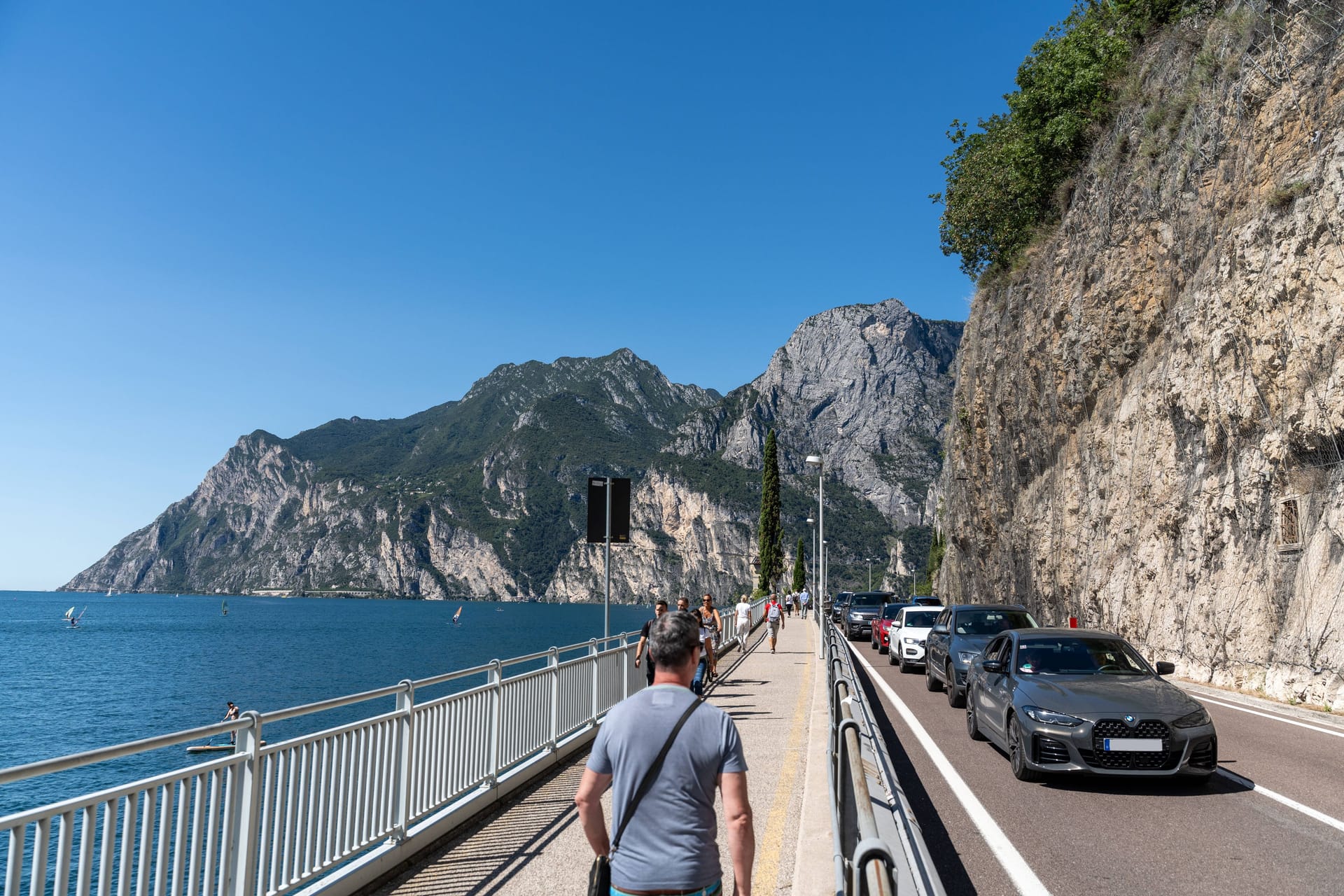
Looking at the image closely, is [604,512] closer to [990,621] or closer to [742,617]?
[990,621]

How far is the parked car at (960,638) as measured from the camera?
15641 millimetres

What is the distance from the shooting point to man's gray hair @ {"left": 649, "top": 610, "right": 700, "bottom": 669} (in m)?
3.53

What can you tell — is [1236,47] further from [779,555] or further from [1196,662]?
[779,555]

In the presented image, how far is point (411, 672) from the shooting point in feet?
217

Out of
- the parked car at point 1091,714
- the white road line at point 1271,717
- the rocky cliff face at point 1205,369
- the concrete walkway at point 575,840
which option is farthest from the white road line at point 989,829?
the rocky cliff face at point 1205,369

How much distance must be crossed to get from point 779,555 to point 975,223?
36692 millimetres

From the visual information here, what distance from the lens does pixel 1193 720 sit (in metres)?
8.60

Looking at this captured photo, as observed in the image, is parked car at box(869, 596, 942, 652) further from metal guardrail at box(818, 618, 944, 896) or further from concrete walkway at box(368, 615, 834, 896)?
metal guardrail at box(818, 618, 944, 896)

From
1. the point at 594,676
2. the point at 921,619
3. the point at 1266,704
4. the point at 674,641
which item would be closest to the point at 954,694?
the point at 1266,704

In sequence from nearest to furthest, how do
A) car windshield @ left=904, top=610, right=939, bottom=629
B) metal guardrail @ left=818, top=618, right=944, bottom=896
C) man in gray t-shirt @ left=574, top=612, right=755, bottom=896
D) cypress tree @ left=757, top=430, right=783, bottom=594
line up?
metal guardrail @ left=818, top=618, right=944, bottom=896, man in gray t-shirt @ left=574, top=612, right=755, bottom=896, car windshield @ left=904, top=610, right=939, bottom=629, cypress tree @ left=757, top=430, right=783, bottom=594

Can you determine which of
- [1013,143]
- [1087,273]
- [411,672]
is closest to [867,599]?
[1087,273]

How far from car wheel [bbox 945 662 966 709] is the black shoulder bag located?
1324 centimetres

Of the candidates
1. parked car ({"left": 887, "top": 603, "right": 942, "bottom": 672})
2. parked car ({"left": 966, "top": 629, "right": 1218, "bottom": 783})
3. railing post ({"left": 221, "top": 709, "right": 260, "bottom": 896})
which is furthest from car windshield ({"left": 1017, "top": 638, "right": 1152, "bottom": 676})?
parked car ({"left": 887, "top": 603, "right": 942, "bottom": 672})

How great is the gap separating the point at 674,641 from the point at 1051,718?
655 centimetres
